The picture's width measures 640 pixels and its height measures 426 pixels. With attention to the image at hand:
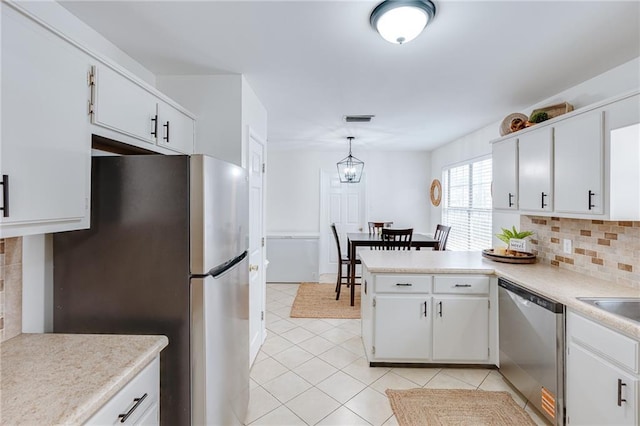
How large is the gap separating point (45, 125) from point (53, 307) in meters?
0.84

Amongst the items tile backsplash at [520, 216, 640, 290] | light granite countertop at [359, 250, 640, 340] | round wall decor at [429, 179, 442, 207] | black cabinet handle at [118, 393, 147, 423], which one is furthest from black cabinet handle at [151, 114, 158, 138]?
round wall decor at [429, 179, 442, 207]

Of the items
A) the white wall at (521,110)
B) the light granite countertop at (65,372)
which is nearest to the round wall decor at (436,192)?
the white wall at (521,110)

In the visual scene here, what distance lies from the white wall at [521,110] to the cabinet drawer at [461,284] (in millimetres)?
1107

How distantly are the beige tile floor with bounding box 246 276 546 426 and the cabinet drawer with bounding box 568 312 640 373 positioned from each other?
729 mm

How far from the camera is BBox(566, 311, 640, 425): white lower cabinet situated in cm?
143

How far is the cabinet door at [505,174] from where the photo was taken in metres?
2.73

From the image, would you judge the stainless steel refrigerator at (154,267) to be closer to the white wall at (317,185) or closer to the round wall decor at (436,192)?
the white wall at (317,185)

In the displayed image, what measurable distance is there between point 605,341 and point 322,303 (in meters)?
3.18

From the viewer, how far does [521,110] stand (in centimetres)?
316

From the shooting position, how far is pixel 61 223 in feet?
3.91

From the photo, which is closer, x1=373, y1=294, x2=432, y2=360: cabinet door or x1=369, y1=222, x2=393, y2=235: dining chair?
x1=373, y1=294, x2=432, y2=360: cabinet door

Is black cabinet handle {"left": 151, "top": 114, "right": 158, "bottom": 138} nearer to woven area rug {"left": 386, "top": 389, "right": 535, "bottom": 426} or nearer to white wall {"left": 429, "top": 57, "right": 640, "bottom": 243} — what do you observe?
woven area rug {"left": 386, "top": 389, "right": 535, "bottom": 426}

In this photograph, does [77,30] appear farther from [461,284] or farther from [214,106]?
[461,284]

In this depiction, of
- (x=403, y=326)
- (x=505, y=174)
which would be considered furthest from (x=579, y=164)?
(x=403, y=326)
